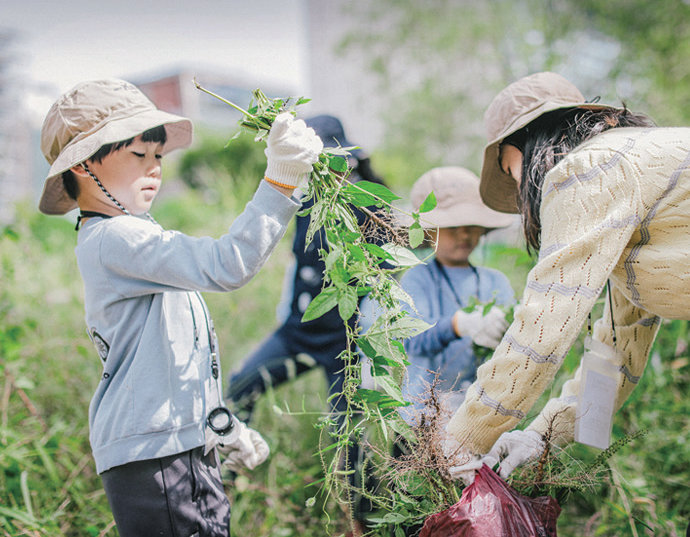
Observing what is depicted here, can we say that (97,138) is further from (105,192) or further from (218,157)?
(218,157)

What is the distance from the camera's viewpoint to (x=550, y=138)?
1.30m

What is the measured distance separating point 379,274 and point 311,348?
4.09 ft

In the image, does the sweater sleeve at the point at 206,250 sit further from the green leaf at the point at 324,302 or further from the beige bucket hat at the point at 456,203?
the beige bucket hat at the point at 456,203

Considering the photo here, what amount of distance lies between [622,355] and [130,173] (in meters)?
1.37

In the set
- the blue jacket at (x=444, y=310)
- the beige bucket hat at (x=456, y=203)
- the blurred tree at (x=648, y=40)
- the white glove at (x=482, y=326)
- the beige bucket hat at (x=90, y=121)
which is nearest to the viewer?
the beige bucket hat at (x=90, y=121)

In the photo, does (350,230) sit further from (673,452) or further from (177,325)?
(673,452)

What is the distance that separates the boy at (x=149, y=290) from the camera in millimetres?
1170

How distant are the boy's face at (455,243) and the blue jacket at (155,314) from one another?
3.27 feet

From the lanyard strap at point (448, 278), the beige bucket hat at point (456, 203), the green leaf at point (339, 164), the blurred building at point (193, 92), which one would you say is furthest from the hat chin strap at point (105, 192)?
the blurred building at point (193, 92)

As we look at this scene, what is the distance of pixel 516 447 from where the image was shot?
133 centimetres

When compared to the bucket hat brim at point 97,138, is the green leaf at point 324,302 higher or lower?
lower

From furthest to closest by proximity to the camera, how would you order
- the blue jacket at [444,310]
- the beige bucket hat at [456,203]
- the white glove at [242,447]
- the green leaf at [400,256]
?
1. the beige bucket hat at [456,203]
2. the blue jacket at [444,310]
3. the white glove at [242,447]
4. the green leaf at [400,256]

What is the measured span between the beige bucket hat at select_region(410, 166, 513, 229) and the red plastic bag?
998 millimetres

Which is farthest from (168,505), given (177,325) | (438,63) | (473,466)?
(438,63)
